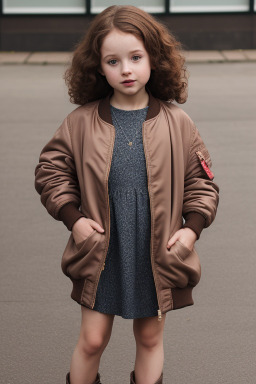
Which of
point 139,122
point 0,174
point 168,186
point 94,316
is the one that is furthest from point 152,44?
point 0,174

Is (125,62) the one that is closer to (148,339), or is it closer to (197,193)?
(197,193)

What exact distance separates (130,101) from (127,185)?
31 centimetres

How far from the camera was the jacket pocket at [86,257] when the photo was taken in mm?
3170

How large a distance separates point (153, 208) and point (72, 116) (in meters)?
0.45

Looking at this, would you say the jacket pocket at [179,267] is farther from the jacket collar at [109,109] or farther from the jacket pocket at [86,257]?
the jacket collar at [109,109]

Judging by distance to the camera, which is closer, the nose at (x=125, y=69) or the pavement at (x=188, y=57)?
the nose at (x=125, y=69)

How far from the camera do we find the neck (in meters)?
3.26

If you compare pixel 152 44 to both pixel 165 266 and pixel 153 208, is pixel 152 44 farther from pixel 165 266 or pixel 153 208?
pixel 165 266

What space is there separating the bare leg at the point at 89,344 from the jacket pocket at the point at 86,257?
0.15 metres

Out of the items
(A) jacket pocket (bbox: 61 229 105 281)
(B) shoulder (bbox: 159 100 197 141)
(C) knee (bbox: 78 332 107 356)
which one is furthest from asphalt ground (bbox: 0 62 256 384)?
(B) shoulder (bbox: 159 100 197 141)

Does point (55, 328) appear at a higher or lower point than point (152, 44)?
lower

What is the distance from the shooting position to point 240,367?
4.29 m

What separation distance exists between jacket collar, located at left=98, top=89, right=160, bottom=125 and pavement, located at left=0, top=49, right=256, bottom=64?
12.4m

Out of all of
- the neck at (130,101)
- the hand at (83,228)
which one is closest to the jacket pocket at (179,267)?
the hand at (83,228)
